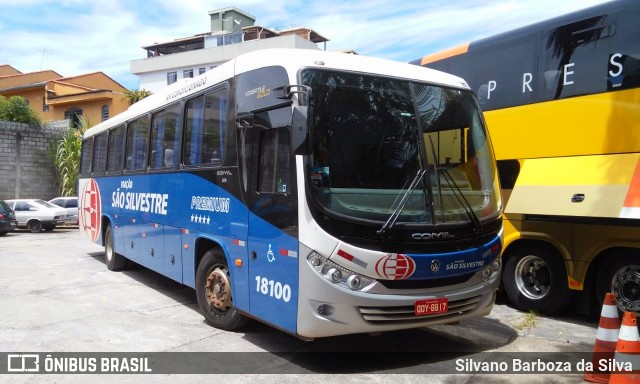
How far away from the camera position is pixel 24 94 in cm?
4353

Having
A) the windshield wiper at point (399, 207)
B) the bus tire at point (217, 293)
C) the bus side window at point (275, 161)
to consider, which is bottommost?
the bus tire at point (217, 293)

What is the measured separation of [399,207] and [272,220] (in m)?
1.24

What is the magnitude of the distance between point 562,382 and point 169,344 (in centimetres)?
400

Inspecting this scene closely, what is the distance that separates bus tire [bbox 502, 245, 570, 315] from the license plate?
9.01 ft

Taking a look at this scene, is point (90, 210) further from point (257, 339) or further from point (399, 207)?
point (399, 207)

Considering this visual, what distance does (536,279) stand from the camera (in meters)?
7.49

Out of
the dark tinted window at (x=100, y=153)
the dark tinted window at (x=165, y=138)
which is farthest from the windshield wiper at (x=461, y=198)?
the dark tinted window at (x=100, y=153)

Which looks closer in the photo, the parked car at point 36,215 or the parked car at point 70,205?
the parked car at point 36,215

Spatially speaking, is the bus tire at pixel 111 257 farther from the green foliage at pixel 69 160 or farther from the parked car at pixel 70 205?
the green foliage at pixel 69 160

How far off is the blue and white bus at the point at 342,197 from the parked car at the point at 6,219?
57.7ft

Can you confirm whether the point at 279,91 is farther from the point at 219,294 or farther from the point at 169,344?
the point at 169,344

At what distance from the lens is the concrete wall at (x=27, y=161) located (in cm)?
2725

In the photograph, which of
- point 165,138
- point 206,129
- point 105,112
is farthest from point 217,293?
point 105,112

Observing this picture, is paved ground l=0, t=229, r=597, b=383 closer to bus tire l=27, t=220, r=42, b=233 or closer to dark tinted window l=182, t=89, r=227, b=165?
dark tinted window l=182, t=89, r=227, b=165
